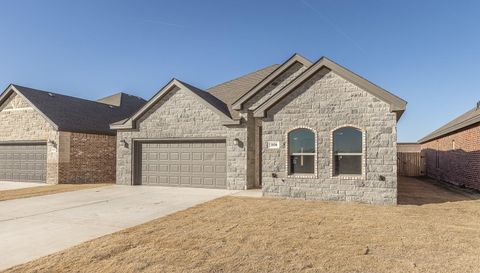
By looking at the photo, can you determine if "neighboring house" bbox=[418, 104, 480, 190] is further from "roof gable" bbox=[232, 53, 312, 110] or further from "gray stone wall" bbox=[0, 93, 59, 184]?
"gray stone wall" bbox=[0, 93, 59, 184]

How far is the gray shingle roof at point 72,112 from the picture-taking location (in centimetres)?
1881

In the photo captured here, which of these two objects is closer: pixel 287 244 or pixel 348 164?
pixel 287 244

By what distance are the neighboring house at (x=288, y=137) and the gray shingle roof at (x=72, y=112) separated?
476cm

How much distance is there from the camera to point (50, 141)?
1853cm

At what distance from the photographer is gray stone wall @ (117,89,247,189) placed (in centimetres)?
1494

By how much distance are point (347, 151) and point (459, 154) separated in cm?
1017

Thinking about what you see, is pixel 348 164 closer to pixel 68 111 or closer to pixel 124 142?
pixel 124 142

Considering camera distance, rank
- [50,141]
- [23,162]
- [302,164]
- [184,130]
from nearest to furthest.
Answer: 1. [302,164]
2. [184,130]
3. [50,141]
4. [23,162]

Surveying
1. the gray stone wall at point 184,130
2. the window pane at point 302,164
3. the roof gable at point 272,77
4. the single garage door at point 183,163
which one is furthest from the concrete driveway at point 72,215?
the roof gable at point 272,77

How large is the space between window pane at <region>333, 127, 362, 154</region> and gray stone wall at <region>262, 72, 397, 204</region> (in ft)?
0.70

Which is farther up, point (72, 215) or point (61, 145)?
point (61, 145)

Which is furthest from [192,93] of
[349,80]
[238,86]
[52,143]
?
[52,143]

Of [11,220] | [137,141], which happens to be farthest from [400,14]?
[11,220]

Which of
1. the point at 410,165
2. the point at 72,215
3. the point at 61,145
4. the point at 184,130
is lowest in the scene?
the point at 72,215
